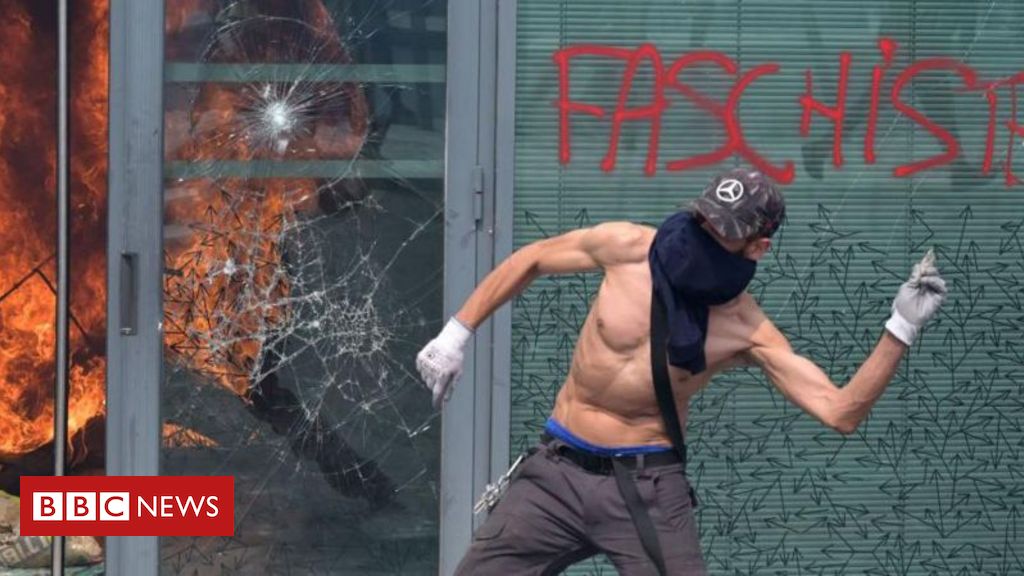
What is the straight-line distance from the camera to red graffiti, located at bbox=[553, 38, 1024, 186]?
752 centimetres

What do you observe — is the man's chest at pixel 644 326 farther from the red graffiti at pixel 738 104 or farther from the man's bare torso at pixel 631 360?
the red graffiti at pixel 738 104

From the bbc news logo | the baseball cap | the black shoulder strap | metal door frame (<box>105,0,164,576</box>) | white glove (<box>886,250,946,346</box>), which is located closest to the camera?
white glove (<box>886,250,946,346</box>)

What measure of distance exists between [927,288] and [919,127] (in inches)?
84.7

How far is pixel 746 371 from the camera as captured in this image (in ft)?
25.0

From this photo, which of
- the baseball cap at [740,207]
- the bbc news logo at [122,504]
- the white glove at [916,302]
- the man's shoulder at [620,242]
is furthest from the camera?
the bbc news logo at [122,504]

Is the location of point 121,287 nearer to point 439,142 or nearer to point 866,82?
point 439,142

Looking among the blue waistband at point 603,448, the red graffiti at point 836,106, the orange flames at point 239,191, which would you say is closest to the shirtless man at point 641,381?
the blue waistband at point 603,448

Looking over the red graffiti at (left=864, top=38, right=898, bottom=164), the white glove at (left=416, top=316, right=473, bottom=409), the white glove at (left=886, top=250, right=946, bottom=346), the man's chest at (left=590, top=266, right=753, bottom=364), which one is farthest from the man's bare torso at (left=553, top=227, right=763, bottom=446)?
the red graffiti at (left=864, top=38, right=898, bottom=164)

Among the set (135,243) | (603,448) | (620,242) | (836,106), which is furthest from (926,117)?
(135,243)

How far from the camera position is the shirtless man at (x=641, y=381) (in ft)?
19.3

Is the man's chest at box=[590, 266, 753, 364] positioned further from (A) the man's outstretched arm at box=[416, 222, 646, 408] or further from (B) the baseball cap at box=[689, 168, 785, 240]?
(B) the baseball cap at box=[689, 168, 785, 240]

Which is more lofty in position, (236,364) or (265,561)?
(236,364)

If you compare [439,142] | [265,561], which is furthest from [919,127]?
[265,561]

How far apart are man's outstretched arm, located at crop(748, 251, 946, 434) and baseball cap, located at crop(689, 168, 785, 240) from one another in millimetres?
342
